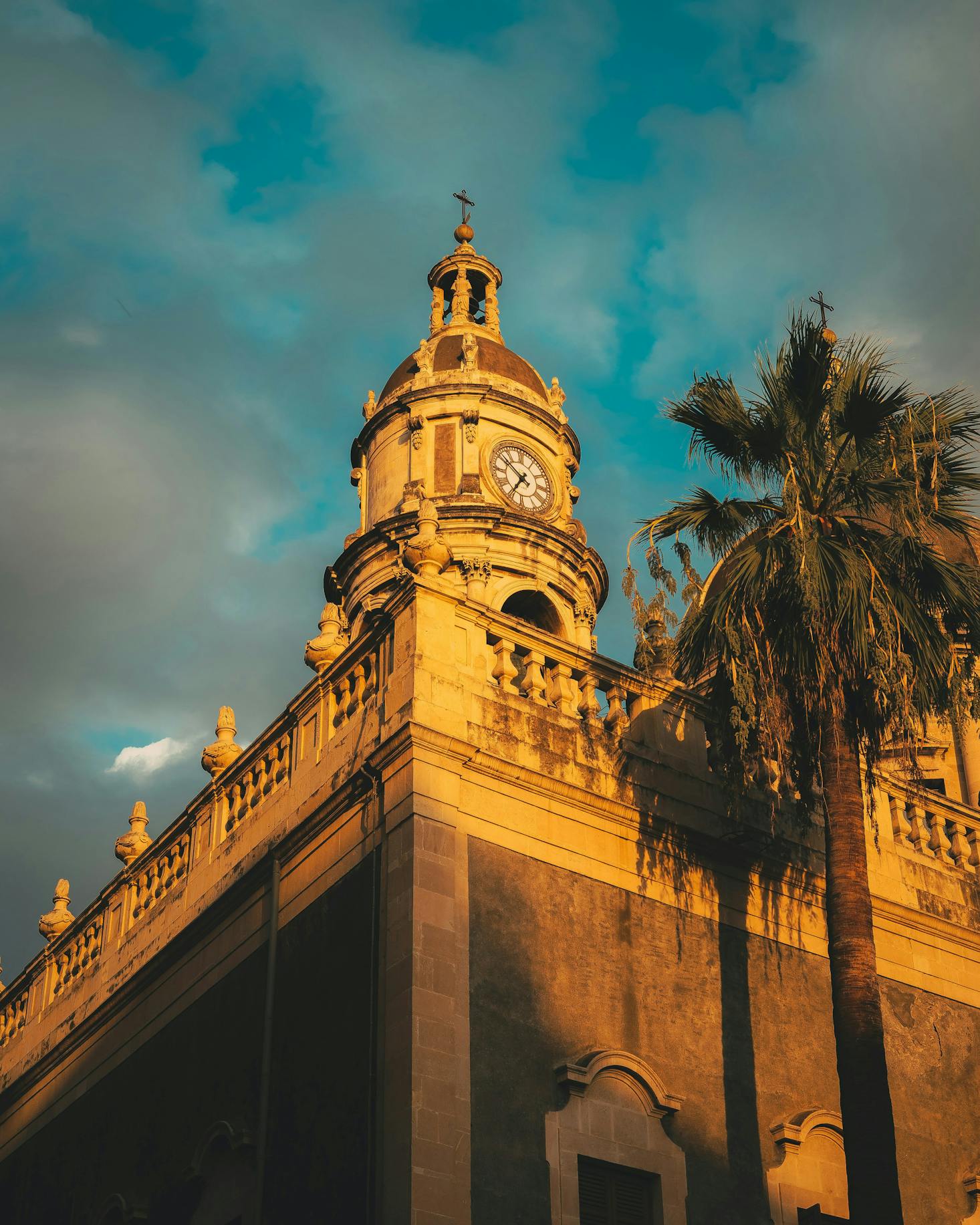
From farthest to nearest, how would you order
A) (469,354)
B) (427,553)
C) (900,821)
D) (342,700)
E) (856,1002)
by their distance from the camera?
(469,354), (900,821), (342,700), (427,553), (856,1002)

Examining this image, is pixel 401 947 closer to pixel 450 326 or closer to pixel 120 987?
pixel 120 987

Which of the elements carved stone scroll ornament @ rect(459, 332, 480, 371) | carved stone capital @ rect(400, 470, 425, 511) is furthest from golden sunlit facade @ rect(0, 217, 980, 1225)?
carved stone scroll ornament @ rect(459, 332, 480, 371)

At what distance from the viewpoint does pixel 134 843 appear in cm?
2531

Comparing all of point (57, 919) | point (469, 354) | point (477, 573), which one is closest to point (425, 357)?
point (469, 354)

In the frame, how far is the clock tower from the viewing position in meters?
34.3

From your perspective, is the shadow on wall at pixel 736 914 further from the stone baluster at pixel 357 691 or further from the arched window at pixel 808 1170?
the stone baluster at pixel 357 691

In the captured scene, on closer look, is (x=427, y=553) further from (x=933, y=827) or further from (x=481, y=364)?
(x=481, y=364)

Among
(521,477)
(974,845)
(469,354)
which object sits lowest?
(974,845)

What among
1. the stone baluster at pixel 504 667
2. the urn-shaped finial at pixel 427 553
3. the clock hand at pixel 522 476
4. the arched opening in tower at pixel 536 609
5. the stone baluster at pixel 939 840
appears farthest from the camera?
the clock hand at pixel 522 476

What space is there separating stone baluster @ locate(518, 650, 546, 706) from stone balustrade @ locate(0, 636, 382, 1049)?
5.31 feet

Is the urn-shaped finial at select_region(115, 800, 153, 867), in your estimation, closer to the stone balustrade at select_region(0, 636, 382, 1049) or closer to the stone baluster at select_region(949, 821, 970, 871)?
the stone balustrade at select_region(0, 636, 382, 1049)

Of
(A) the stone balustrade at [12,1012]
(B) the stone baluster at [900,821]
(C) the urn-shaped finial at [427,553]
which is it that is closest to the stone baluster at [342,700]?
(C) the urn-shaped finial at [427,553]

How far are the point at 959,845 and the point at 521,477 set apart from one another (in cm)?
1514

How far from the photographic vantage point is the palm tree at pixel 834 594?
17484 millimetres
